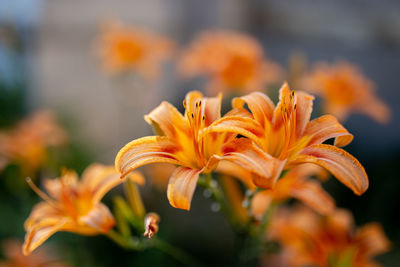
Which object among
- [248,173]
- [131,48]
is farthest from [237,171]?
[131,48]

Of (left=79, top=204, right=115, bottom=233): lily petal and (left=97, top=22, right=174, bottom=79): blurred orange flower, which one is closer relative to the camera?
(left=79, top=204, right=115, bottom=233): lily petal

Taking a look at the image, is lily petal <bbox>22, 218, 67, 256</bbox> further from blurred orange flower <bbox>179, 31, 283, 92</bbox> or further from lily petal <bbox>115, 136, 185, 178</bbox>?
blurred orange flower <bbox>179, 31, 283, 92</bbox>

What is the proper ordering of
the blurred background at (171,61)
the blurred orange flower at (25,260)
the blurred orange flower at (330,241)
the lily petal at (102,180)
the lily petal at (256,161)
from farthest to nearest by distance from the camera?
the blurred background at (171,61)
the blurred orange flower at (25,260)
the blurred orange flower at (330,241)
the lily petal at (102,180)
the lily petal at (256,161)

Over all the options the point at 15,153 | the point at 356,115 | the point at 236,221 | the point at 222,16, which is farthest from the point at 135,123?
the point at 236,221

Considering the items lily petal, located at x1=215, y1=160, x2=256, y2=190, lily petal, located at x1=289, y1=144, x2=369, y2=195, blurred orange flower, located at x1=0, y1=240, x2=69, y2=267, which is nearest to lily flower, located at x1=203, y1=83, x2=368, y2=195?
lily petal, located at x1=289, y1=144, x2=369, y2=195

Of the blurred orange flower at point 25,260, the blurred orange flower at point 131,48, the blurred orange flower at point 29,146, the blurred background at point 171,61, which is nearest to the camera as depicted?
the blurred orange flower at point 25,260

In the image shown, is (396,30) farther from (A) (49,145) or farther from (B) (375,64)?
(A) (49,145)

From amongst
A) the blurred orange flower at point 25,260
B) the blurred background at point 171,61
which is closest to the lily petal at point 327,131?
the blurred orange flower at point 25,260

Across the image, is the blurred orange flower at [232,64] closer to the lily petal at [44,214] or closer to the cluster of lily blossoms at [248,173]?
the cluster of lily blossoms at [248,173]
